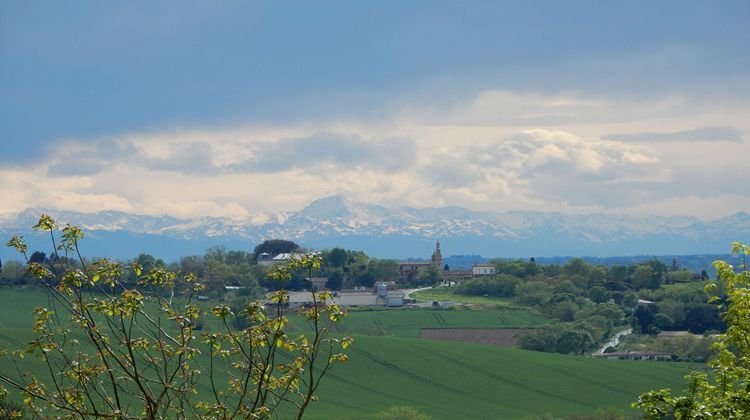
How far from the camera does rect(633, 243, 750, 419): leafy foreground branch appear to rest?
1582 centimetres

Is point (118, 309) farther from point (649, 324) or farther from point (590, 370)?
point (649, 324)

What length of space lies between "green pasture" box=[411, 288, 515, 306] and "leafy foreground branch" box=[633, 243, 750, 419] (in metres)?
117

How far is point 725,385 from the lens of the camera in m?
17.1

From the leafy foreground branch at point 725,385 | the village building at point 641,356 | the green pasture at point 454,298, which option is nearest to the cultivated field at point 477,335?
the village building at point 641,356

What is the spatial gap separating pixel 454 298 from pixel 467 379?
193 ft

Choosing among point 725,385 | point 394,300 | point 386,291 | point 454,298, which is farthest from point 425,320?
point 725,385

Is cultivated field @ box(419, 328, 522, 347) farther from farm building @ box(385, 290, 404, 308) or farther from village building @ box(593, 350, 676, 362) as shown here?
farm building @ box(385, 290, 404, 308)

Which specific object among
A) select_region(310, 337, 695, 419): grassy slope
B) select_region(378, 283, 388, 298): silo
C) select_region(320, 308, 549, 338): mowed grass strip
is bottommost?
select_region(310, 337, 695, 419): grassy slope

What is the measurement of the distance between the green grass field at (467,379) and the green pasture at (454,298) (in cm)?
3946

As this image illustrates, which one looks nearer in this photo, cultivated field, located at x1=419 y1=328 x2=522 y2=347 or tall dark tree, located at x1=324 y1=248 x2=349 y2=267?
cultivated field, located at x1=419 y1=328 x2=522 y2=347

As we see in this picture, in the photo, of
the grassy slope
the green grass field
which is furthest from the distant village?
the grassy slope

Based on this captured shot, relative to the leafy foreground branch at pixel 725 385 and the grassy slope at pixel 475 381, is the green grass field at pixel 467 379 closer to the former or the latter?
the grassy slope at pixel 475 381

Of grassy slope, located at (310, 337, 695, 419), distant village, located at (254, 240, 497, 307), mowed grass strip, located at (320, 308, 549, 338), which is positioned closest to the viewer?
grassy slope, located at (310, 337, 695, 419)

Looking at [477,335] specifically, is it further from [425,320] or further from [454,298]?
[454,298]
